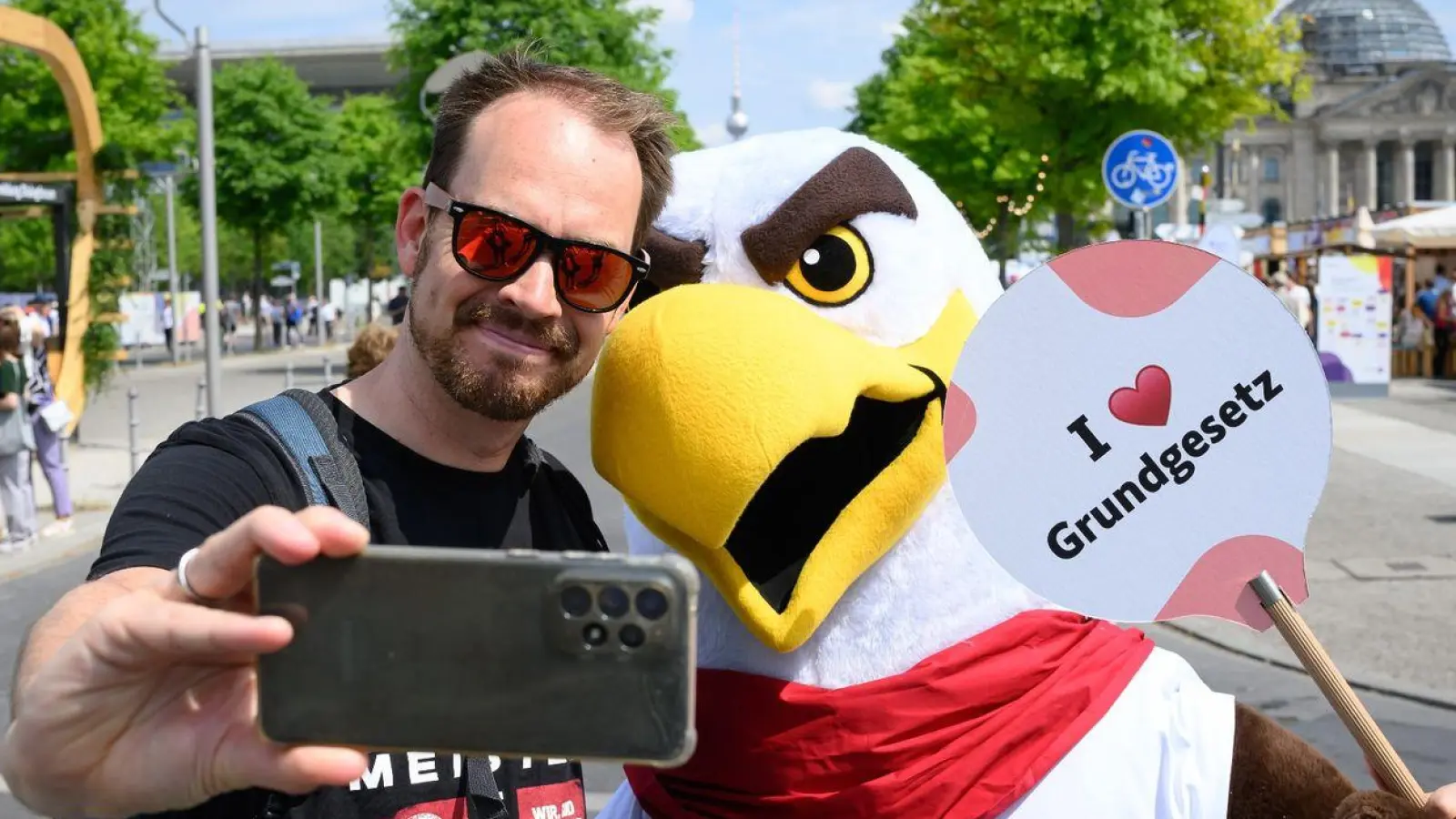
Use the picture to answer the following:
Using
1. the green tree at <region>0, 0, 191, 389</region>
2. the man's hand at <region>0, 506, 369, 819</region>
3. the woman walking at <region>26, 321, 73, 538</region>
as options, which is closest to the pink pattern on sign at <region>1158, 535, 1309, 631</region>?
the man's hand at <region>0, 506, 369, 819</region>

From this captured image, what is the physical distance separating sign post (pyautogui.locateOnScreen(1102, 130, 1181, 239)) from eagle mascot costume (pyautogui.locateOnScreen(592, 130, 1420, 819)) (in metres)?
9.06

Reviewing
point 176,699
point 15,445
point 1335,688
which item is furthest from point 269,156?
point 176,699

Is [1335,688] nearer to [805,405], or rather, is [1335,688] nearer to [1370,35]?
[805,405]

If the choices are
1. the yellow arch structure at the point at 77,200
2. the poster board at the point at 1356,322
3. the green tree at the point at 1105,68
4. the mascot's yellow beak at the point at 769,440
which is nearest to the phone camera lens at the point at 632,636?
the mascot's yellow beak at the point at 769,440

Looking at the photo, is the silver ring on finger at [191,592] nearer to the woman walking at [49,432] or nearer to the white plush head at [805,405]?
the white plush head at [805,405]

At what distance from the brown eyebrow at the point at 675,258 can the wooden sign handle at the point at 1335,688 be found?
103 centimetres

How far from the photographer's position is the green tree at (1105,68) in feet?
57.0

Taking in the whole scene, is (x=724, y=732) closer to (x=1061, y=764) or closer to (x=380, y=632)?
(x=1061, y=764)

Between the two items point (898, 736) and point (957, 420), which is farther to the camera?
point (898, 736)

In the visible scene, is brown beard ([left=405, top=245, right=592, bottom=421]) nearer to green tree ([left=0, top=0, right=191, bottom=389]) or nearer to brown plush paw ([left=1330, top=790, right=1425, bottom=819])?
brown plush paw ([left=1330, top=790, right=1425, bottom=819])

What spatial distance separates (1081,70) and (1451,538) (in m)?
9.16

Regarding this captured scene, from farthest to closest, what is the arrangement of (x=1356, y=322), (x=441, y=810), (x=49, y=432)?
(x=1356, y=322), (x=49, y=432), (x=441, y=810)

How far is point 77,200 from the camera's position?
50.8 ft

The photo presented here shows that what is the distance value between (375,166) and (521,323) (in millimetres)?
40307
